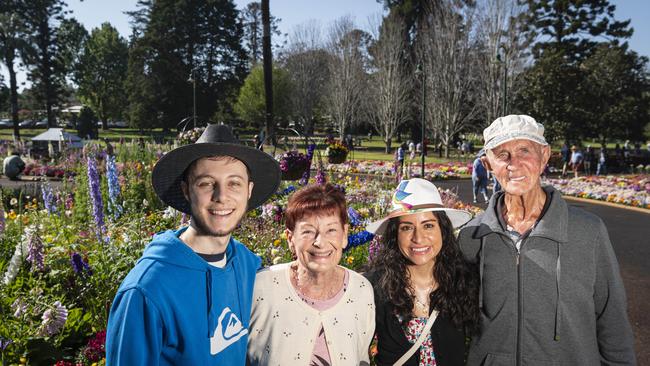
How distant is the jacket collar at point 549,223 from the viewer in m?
2.40

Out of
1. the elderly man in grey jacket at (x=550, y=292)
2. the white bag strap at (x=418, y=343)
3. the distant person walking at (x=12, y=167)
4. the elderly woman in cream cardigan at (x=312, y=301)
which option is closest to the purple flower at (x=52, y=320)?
the elderly woman in cream cardigan at (x=312, y=301)

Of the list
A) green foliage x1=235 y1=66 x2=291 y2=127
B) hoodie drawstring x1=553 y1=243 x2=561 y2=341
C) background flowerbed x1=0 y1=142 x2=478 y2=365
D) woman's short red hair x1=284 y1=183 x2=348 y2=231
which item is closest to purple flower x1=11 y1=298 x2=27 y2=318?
background flowerbed x1=0 y1=142 x2=478 y2=365

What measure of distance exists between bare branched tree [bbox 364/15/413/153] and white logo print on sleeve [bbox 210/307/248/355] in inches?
1270

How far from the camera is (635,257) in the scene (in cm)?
865

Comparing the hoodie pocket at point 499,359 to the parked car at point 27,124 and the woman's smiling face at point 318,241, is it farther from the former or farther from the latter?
the parked car at point 27,124

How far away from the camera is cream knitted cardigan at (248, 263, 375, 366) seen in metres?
2.24

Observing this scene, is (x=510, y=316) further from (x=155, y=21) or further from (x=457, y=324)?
(x=155, y=21)

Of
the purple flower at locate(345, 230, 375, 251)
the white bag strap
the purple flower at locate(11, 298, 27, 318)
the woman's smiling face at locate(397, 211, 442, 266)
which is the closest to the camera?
the white bag strap

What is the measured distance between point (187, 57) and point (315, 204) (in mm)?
52203

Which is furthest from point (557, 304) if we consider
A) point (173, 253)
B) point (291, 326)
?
point (173, 253)

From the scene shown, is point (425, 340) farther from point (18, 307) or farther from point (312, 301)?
point (18, 307)

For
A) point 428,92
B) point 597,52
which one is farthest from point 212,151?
point 597,52

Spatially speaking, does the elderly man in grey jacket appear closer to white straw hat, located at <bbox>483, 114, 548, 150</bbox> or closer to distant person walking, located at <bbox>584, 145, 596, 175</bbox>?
white straw hat, located at <bbox>483, 114, 548, 150</bbox>

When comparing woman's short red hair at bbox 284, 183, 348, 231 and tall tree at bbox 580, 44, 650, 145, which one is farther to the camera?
tall tree at bbox 580, 44, 650, 145
